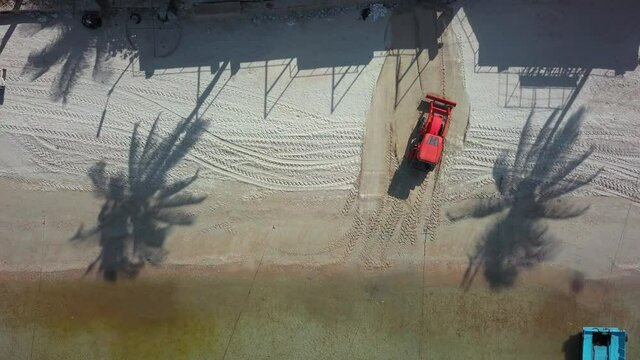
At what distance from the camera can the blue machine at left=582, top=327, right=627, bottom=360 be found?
532 inches

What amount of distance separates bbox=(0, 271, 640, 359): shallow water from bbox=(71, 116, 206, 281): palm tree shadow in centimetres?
71

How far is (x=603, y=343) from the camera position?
13703 millimetres

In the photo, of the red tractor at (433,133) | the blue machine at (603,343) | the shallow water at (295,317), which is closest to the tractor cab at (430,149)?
the red tractor at (433,133)


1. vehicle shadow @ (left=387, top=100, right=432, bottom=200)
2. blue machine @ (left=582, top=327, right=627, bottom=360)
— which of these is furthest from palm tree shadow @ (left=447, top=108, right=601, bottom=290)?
blue machine @ (left=582, top=327, right=627, bottom=360)

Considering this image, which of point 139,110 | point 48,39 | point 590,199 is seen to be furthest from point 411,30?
point 48,39

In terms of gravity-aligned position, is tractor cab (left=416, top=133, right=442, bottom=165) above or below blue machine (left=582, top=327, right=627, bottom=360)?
above

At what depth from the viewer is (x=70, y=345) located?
1430 centimetres

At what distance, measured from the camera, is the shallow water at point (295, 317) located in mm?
13992

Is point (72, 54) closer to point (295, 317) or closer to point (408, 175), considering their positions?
point (295, 317)

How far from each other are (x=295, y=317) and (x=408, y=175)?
5269mm

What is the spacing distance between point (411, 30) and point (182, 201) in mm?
8261

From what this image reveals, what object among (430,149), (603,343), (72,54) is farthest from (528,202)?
(72,54)

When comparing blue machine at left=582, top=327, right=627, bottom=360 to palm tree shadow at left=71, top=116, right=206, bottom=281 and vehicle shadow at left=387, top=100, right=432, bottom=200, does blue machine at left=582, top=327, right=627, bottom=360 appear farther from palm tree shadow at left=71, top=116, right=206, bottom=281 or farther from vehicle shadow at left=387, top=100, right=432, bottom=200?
palm tree shadow at left=71, top=116, right=206, bottom=281

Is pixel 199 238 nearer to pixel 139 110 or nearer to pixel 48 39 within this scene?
pixel 139 110
